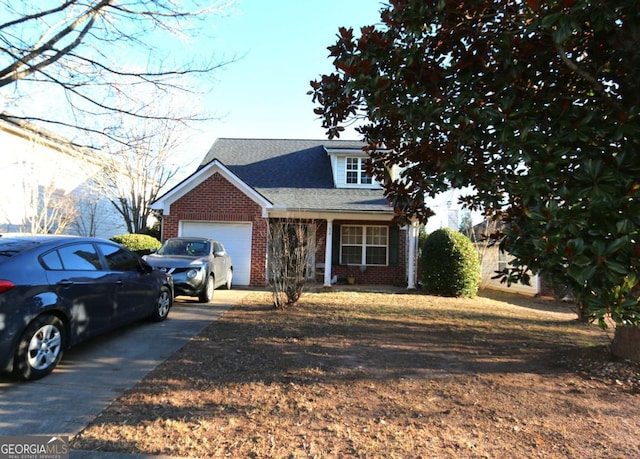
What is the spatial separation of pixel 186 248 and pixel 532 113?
8398mm

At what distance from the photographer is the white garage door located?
13.0 m

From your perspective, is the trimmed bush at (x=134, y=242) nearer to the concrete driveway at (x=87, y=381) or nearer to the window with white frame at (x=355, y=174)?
the window with white frame at (x=355, y=174)

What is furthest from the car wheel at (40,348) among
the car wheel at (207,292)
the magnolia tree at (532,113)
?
the car wheel at (207,292)

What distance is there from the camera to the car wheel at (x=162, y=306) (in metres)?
6.96

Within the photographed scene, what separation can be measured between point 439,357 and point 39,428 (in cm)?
445

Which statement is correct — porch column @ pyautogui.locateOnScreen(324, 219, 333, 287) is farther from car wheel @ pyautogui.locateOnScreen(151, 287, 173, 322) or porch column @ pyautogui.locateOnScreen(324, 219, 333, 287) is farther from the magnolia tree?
the magnolia tree

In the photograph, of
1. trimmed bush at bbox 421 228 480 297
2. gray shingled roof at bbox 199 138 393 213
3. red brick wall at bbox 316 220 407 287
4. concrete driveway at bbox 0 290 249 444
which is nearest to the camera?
concrete driveway at bbox 0 290 249 444

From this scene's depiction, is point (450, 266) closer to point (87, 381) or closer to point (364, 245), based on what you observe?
point (364, 245)

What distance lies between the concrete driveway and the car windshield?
308 cm

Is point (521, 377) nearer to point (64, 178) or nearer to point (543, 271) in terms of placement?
point (543, 271)

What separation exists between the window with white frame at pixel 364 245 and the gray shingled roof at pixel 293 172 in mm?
1260

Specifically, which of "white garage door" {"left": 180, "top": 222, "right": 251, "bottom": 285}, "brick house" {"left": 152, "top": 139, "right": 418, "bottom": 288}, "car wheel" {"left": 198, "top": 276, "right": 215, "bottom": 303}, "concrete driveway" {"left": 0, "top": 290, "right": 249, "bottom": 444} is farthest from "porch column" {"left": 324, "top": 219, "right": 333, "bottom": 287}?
"concrete driveway" {"left": 0, "top": 290, "right": 249, "bottom": 444}

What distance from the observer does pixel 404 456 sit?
296 cm

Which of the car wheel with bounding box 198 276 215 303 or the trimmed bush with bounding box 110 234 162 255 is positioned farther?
the trimmed bush with bounding box 110 234 162 255
